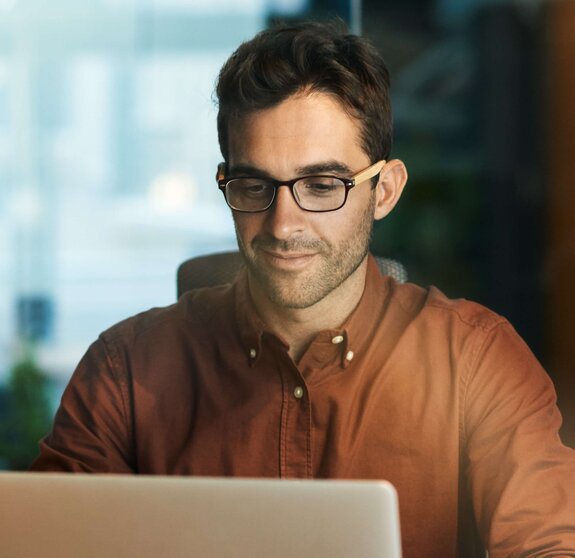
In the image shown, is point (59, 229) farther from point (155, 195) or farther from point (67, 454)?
point (67, 454)

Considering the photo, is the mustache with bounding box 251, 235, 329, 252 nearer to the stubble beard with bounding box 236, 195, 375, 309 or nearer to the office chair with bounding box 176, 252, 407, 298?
the stubble beard with bounding box 236, 195, 375, 309

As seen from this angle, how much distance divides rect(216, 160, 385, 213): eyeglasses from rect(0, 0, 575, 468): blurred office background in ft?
7.82

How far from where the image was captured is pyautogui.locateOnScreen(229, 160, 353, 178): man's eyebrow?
1.41 metres

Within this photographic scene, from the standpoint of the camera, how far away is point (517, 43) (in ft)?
12.8

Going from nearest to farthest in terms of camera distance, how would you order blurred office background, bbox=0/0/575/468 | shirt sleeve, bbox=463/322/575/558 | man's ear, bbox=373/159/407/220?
shirt sleeve, bbox=463/322/575/558, man's ear, bbox=373/159/407/220, blurred office background, bbox=0/0/575/468

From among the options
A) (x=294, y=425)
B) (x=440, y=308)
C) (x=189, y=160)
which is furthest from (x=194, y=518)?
(x=189, y=160)

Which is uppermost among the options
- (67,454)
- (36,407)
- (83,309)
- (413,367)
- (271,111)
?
(271,111)

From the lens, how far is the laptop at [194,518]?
2.49 feet

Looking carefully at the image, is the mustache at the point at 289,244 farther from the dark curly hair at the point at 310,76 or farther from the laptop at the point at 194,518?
the laptop at the point at 194,518

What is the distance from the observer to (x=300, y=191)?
1403 mm

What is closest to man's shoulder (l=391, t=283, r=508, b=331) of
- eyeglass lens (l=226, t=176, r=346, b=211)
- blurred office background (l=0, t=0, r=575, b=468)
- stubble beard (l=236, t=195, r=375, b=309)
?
stubble beard (l=236, t=195, r=375, b=309)

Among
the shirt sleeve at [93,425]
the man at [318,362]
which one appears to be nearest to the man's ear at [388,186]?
the man at [318,362]

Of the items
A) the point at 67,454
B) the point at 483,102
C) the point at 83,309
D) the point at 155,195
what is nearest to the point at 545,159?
the point at 483,102

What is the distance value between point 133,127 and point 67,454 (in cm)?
306
